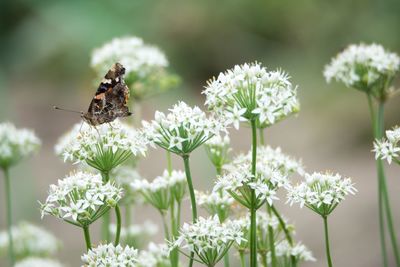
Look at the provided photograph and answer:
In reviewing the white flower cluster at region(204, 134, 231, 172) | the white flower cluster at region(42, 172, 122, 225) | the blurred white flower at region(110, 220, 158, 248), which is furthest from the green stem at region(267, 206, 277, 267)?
the blurred white flower at region(110, 220, 158, 248)

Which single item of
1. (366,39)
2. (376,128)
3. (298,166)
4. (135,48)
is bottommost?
(298,166)

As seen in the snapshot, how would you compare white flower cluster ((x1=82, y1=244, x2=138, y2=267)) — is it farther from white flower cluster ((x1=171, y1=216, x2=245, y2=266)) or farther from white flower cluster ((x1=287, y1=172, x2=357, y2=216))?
white flower cluster ((x1=287, y1=172, x2=357, y2=216))

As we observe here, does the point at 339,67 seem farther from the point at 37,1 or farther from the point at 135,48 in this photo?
the point at 37,1

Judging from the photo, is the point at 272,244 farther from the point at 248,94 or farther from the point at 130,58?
the point at 130,58

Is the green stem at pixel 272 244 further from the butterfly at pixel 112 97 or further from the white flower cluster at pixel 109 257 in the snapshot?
the butterfly at pixel 112 97

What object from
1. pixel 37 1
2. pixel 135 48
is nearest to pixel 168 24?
pixel 37 1

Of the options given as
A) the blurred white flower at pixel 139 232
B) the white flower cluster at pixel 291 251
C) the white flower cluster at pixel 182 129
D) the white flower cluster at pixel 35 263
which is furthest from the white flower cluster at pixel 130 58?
the white flower cluster at pixel 291 251
